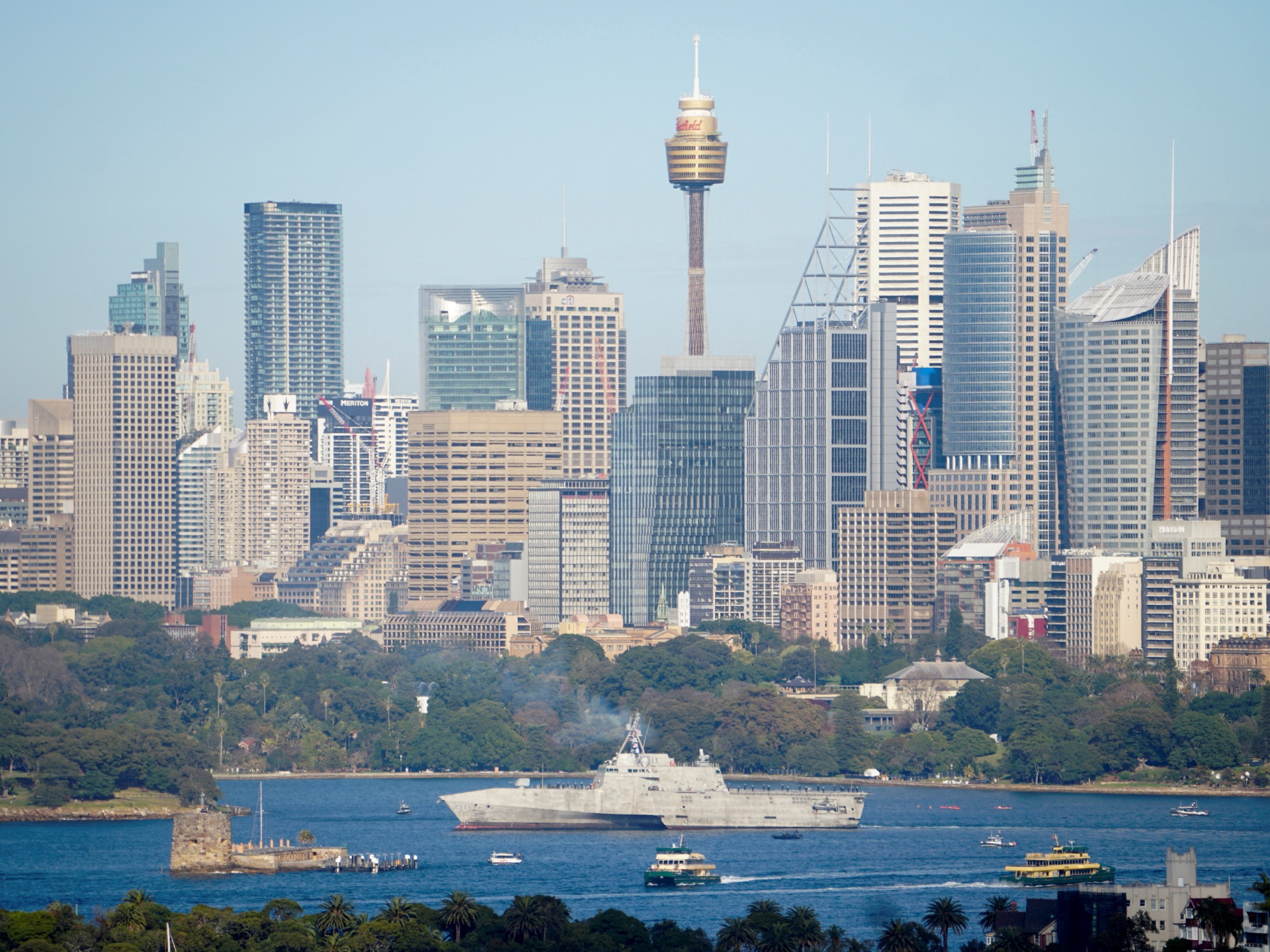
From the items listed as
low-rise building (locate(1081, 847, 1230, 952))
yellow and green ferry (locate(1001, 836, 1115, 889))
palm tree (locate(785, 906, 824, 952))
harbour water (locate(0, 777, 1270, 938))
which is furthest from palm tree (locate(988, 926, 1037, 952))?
yellow and green ferry (locate(1001, 836, 1115, 889))

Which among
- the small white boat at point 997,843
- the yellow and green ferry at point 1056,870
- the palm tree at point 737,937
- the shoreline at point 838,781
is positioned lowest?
the shoreline at point 838,781

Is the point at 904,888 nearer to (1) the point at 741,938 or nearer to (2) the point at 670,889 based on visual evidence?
(2) the point at 670,889

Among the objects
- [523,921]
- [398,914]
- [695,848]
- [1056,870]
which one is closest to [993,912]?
[523,921]

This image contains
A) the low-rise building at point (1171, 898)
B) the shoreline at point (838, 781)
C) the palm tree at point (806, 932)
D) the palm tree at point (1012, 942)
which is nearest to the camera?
the palm tree at point (1012, 942)

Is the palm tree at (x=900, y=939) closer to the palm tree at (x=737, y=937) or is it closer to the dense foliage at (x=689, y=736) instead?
the palm tree at (x=737, y=937)

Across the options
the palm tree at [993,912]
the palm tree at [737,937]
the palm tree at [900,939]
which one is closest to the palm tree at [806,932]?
the palm tree at [737,937]

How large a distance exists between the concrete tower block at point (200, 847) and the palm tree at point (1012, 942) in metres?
46.7

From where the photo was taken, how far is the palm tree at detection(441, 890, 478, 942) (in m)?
100

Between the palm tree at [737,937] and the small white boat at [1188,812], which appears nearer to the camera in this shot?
the palm tree at [737,937]

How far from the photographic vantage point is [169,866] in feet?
425

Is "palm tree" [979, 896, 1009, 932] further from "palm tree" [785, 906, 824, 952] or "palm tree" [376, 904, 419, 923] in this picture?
"palm tree" [376, 904, 419, 923]

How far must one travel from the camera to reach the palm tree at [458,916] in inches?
3939

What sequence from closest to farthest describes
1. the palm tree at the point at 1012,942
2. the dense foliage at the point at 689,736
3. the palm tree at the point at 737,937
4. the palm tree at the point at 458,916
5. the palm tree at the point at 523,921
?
the palm tree at the point at 1012,942
the palm tree at the point at 737,937
the palm tree at the point at 523,921
the palm tree at the point at 458,916
the dense foliage at the point at 689,736

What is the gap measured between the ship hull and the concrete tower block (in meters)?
22.0
